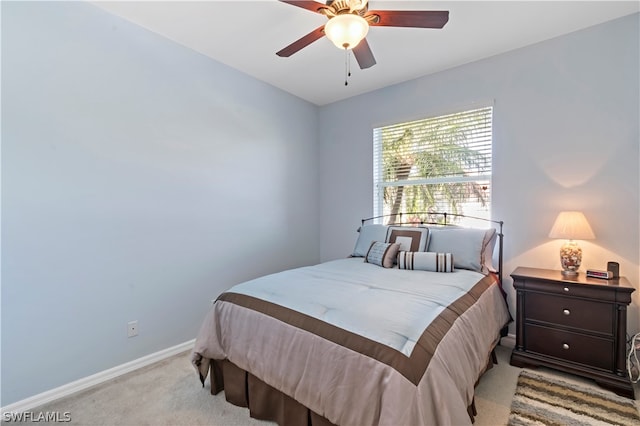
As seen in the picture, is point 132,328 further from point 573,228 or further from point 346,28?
point 573,228

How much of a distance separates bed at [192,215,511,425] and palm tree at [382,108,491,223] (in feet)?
2.56

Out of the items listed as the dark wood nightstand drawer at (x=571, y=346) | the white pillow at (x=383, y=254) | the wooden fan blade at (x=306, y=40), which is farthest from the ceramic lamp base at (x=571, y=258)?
the wooden fan blade at (x=306, y=40)

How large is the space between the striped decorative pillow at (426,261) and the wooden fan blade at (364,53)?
1.53 m

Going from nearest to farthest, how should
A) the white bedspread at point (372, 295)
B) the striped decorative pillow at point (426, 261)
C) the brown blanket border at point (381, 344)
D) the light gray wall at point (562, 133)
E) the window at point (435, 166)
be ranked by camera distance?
1. the brown blanket border at point (381, 344)
2. the white bedspread at point (372, 295)
3. the light gray wall at point (562, 133)
4. the striped decorative pillow at point (426, 261)
5. the window at point (435, 166)

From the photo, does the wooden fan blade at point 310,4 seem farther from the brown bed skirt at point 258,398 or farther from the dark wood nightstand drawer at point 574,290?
the dark wood nightstand drawer at point 574,290

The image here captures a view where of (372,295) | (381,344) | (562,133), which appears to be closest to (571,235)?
(562,133)

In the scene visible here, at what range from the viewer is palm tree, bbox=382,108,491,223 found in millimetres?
2926

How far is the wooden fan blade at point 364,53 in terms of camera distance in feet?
6.21

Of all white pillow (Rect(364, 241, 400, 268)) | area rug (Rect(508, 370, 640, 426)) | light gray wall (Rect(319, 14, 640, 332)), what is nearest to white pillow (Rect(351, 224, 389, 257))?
white pillow (Rect(364, 241, 400, 268))

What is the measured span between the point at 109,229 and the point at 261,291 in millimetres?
1275

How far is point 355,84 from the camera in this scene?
11.0 feet

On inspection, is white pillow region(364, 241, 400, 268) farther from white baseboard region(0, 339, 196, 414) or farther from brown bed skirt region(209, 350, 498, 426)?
white baseboard region(0, 339, 196, 414)

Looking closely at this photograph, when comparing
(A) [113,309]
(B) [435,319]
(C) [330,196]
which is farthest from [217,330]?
(C) [330,196]

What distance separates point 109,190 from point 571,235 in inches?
133
